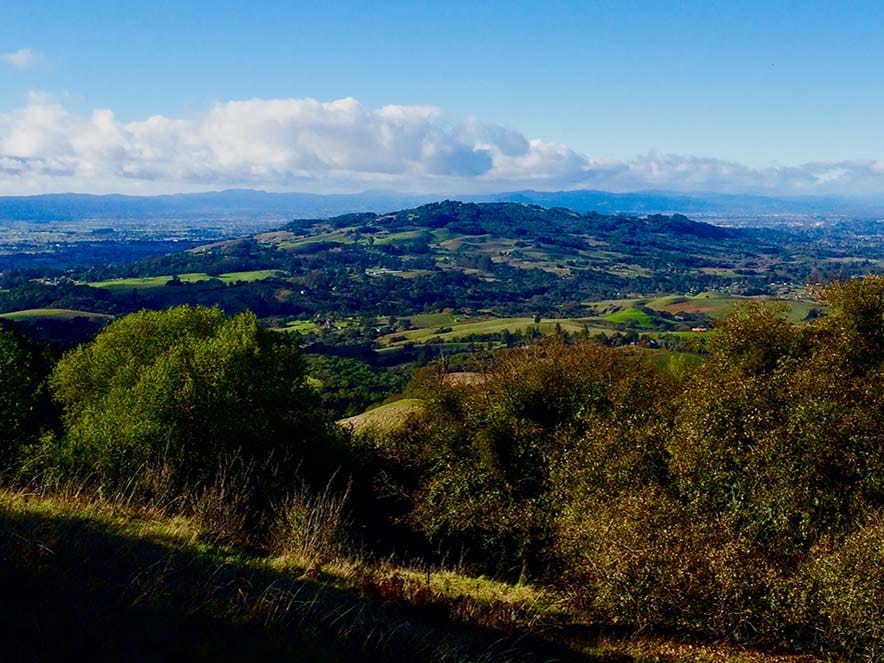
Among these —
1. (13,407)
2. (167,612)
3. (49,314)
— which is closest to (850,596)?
(167,612)

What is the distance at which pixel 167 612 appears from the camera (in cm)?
795

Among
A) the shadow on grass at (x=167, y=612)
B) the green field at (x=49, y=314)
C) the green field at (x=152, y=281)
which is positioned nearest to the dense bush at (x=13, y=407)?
the shadow on grass at (x=167, y=612)

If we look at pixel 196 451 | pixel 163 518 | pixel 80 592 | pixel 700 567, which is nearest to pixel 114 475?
pixel 196 451

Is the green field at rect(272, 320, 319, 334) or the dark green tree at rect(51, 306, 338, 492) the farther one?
the green field at rect(272, 320, 319, 334)

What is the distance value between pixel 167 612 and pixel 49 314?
460 ft

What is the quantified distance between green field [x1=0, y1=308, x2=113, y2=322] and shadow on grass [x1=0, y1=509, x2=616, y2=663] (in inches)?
5102

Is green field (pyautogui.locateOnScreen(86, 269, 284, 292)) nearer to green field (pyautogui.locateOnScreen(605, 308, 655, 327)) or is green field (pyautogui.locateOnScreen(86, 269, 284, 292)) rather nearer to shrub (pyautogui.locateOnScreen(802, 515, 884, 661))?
green field (pyautogui.locateOnScreen(605, 308, 655, 327))

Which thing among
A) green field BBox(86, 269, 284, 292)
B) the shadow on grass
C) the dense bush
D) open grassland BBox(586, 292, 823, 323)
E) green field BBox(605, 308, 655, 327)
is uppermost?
the shadow on grass

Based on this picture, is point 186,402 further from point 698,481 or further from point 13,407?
point 698,481

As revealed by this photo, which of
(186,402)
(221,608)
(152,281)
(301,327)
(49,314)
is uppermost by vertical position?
(221,608)

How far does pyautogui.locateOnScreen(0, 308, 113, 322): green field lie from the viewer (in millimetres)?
122500

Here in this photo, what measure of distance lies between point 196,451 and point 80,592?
16303 mm

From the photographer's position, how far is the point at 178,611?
8.03m

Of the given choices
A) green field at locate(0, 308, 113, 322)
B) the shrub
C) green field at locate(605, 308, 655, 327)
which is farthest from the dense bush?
green field at locate(605, 308, 655, 327)
